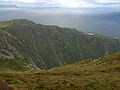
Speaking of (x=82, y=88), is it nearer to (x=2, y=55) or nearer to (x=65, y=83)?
(x=65, y=83)

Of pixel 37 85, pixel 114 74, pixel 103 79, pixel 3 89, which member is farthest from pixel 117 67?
pixel 3 89

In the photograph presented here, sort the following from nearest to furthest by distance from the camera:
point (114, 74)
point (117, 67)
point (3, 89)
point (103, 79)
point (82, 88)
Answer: point (3, 89) < point (82, 88) < point (103, 79) < point (114, 74) < point (117, 67)

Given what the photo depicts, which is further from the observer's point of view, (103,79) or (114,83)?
(103,79)

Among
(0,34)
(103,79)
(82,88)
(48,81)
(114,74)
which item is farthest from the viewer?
(0,34)

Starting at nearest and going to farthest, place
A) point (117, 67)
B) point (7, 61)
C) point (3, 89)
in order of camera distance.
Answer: point (3, 89), point (117, 67), point (7, 61)

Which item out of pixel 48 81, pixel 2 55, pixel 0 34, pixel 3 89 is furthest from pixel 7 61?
pixel 3 89

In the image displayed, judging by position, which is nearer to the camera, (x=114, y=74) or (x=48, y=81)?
(x=48, y=81)

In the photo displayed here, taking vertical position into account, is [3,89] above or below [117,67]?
above

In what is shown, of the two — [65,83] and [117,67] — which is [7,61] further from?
[65,83]

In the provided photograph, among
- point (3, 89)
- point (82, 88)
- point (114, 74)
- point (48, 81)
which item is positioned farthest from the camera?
point (114, 74)

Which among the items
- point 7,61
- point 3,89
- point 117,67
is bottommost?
point 7,61
